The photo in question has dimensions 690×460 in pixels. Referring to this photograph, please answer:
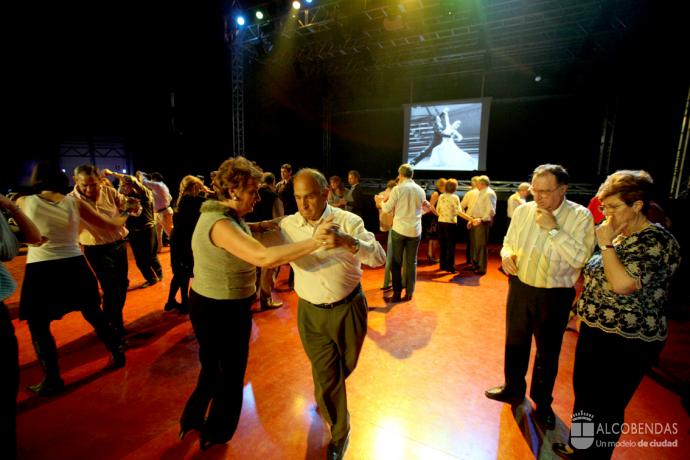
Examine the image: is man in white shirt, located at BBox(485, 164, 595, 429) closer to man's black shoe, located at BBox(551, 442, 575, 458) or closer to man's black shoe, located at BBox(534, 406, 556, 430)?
man's black shoe, located at BBox(534, 406, 556, 430)

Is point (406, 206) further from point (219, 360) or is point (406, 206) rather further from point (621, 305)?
point (219, 360)

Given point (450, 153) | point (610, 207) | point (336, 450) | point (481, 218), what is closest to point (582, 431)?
point (610, 207)

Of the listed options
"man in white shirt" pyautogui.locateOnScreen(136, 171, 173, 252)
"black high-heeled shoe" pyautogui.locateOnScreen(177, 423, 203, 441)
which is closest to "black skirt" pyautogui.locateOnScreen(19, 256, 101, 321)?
"black high-heeled shoe" pyautogui.locateOnScreen(177, 423, 203, 441)

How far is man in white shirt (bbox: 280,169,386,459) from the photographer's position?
1761 mm

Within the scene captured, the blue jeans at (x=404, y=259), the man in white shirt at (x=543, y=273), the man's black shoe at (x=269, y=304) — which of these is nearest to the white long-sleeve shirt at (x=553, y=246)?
the man in white shirt at (x=543, y=273)

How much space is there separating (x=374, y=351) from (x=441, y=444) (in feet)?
3.98

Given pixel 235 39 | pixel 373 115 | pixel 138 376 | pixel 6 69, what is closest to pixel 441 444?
pixel 138 376

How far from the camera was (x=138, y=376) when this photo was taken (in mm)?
2791

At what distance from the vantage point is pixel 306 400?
8.21ft

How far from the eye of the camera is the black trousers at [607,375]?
1.58m

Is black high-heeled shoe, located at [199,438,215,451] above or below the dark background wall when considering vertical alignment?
below

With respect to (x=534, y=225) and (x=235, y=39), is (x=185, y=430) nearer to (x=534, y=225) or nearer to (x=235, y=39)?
(x=534, y=225)

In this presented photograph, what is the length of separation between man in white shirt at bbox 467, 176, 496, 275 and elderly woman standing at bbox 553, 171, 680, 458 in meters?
4.27

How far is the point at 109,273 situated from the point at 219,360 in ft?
6.87
